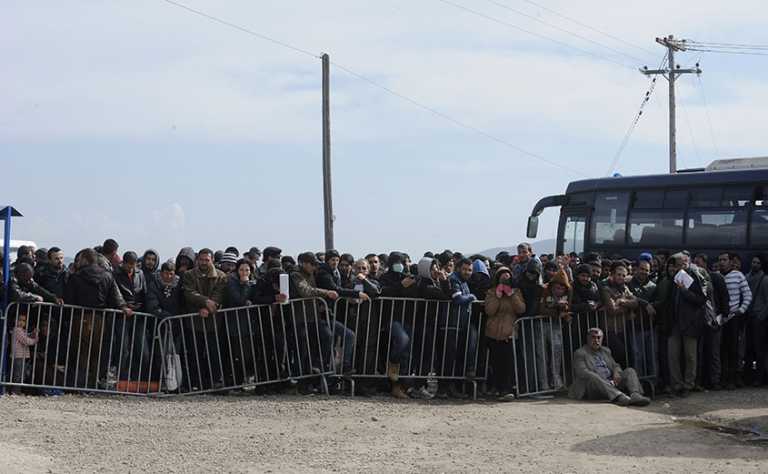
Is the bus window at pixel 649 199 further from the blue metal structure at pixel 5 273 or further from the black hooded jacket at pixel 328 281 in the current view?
the blue metal structure at pixel 5 273

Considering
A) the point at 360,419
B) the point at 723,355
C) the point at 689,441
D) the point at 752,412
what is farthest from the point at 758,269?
the point at 360,419

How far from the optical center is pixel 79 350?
42.6 feet

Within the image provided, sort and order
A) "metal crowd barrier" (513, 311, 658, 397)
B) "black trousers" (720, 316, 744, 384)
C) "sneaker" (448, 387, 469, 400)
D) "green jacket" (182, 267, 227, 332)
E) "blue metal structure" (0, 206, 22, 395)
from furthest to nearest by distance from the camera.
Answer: "black trousers" (720, 316, 744, 384) < "metal crowd barrier" (513, 311, 658, 397) < "sneaker" (448, 387, 469, 400) < "green jacket" (182, 267, 227, 332) < "blue metal structure" (0, 206, 22, 395)

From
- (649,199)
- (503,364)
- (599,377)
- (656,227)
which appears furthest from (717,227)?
(503,364)

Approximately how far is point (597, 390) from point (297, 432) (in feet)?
14.6

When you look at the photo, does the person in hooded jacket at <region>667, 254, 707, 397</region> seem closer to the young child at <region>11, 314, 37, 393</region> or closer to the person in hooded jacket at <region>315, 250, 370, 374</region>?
the person in hooded jacket at <region>315, 250, 370, 374</region>

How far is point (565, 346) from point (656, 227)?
726 cm

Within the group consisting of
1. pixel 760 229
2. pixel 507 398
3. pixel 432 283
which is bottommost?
pixel 507 398

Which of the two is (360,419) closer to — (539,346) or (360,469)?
(360,469)

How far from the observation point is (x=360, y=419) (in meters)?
11.7

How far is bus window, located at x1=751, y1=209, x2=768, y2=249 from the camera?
61.7 feet

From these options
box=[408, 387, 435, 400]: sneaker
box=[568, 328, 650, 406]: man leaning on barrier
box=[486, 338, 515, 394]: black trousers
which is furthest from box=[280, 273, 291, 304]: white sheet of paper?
box=[568, 328, 650, 406]: man leaning on barrier

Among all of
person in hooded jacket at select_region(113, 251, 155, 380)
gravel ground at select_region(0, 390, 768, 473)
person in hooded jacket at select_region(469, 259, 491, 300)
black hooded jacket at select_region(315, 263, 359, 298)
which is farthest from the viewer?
person in hooded jacket at select_region(469, 259, 491, 300)

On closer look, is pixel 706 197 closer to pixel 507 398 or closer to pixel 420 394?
pixel 507 398
